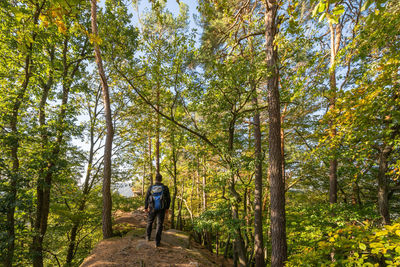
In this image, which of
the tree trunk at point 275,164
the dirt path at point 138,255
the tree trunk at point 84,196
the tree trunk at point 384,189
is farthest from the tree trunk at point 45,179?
the tree trunk at point 384,189

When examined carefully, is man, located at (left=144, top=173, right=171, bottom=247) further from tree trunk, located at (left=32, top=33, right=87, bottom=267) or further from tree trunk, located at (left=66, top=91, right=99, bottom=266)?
tree trunk, located at (left=66, top=91, right=99, bottom=266)

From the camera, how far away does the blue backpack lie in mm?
4848

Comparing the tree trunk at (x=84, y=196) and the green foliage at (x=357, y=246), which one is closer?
the green foliage at (x=357, y=246)

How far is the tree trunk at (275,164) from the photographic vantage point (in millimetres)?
4258

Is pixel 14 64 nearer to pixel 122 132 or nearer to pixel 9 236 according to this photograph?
pixel 122 132

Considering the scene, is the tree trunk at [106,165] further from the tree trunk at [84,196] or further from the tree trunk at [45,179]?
the tree trunk at [84,196]

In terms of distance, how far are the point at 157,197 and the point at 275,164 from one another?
140 inches

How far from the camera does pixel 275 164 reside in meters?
4.70

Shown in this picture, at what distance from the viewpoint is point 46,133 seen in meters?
6.73

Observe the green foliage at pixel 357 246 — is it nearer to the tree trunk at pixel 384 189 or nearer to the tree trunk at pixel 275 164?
the tree trunk at pixel 275 164

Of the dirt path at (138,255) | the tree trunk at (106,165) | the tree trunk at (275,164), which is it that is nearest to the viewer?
the dirt path at (138,255)

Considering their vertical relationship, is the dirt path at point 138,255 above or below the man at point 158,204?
below

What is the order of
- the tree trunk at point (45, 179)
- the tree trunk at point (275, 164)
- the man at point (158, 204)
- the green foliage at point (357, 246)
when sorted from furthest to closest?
the tree trunk at point (45, 179)
the man at point (158, 204)
the tree trunk at point (275, 164)
the green foliage at point (357, 246)

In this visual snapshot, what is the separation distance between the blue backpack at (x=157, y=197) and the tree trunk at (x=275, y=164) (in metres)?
3.10
